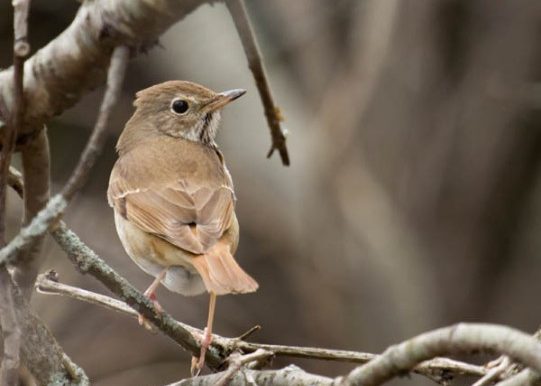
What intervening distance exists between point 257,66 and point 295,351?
4.03 feet

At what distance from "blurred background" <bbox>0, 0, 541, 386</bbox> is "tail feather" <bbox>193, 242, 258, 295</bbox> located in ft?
18.4

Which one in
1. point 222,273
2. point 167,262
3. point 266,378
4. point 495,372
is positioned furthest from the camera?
point 167,262

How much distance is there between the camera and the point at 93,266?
11.3 ft

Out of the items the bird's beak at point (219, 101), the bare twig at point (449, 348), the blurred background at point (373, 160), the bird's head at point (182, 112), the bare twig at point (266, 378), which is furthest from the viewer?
the blurred background at point (373, 160)

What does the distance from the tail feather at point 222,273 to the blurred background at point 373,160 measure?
560 cm

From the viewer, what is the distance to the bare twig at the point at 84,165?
2512mm

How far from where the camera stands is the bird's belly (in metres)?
4.55

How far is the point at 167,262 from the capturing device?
4562mm

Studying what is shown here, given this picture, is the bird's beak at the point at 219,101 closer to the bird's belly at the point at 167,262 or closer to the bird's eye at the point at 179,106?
the bird's eye at the point at 179,106

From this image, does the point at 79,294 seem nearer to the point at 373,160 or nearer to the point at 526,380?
the point at 526,380

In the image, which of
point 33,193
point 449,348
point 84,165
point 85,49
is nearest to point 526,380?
point 449,348

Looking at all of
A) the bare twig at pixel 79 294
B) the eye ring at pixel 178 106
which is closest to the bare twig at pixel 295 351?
the bare twig at pixel 79 294

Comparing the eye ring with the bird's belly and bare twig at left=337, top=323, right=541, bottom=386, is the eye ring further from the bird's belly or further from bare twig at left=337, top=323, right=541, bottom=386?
bare twig at left=337, top=323, right=541, bottom=386

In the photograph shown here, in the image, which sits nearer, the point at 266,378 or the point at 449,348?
the point at 449,348
